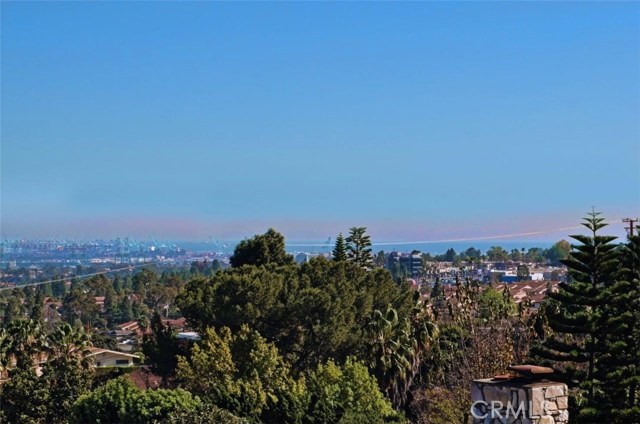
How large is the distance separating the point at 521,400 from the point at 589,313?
10.7 metres

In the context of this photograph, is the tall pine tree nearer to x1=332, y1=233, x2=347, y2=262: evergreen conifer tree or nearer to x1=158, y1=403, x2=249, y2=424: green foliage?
x1=158, y1=403, x2=249, y2=424: green foliage

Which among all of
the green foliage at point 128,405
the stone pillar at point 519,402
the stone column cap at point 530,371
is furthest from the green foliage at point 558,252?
the stone pillar at point 519,402

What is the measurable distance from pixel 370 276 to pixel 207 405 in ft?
45.1

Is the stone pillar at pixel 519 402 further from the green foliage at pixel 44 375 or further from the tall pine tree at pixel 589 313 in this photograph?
the green foliage at pixel 44 375

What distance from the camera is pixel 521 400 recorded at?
8.74 m

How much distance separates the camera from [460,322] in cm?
3031

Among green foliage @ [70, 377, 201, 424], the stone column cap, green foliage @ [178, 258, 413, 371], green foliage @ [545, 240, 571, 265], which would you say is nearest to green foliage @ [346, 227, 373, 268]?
green foliage @ [178, 258, 413, 371]

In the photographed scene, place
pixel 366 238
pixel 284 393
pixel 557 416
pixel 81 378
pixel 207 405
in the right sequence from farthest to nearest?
pixel 366 238 < pixel 81 378 < pixel 284 393 < pixel 207 405 < pixel 557 416

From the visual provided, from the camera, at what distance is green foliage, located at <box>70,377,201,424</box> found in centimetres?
2125

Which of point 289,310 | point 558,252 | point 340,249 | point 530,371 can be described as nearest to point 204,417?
point 289,310

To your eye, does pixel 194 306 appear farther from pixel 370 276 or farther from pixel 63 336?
pixel 370 276

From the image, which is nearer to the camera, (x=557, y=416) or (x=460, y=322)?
(x=557, y=416)

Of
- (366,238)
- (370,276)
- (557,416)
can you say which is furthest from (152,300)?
(557,416)

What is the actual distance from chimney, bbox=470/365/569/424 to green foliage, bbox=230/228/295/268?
27398mm
